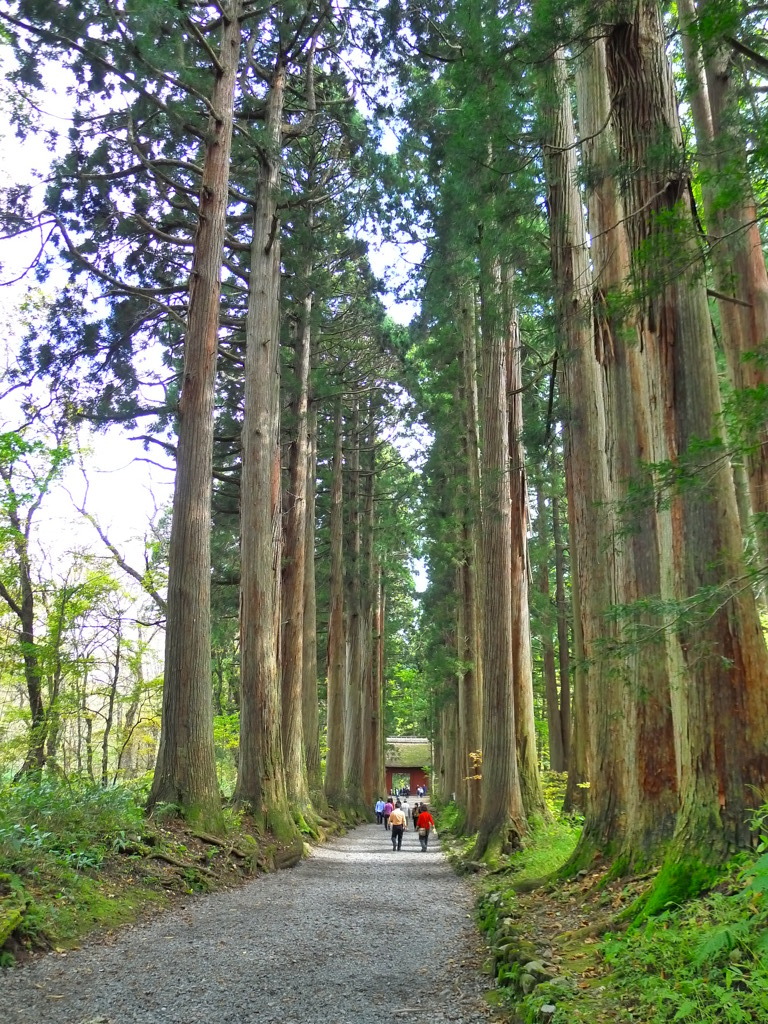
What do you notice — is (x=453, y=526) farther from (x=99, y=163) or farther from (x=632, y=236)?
(x=632, y=236)

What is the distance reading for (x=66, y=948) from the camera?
5.26 m

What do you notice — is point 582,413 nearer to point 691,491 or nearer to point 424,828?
point 691,491

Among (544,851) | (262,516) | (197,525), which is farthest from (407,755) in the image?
(197,525)

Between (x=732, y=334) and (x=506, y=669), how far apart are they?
18.9ft

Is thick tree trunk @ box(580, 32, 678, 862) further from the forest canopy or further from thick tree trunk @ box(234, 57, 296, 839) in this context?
thick tree trunk @ box(234, 57, 296, 839)

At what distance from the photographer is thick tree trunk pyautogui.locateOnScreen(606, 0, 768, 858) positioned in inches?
173

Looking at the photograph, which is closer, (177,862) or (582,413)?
(177,862)

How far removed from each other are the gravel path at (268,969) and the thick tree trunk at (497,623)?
338cm

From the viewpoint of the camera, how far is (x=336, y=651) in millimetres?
22375

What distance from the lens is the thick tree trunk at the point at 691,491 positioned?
4.41 m

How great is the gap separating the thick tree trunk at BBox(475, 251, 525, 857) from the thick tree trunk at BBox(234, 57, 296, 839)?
10.8 feet

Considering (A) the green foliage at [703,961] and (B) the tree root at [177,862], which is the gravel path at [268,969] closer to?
(B) the tree root at [177,862]

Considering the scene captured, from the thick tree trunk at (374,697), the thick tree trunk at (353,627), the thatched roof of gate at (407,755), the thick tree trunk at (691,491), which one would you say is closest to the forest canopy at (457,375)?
the thick tree trunk at (691,491)

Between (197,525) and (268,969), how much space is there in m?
5.82
